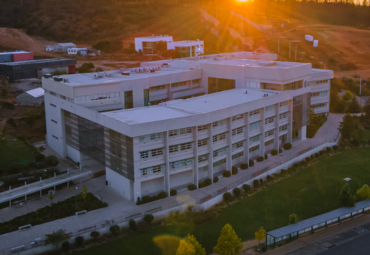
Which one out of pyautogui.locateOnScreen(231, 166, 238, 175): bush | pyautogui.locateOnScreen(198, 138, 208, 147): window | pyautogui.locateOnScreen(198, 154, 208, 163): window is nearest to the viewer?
pyautogui.locateOnScreen(198, 138, 208, 147): window

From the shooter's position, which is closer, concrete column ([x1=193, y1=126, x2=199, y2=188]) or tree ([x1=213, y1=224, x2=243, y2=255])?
tree ([x1=213, y1=224, x2=243, y2=255])

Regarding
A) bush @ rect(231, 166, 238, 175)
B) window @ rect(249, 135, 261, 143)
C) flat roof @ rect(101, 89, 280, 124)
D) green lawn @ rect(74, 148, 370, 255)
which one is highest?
flat roof @ rect(101, 89, 280, 124)

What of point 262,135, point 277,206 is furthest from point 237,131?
point 277,206

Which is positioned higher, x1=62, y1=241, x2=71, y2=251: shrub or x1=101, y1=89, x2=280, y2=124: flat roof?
x1=101, y1=89, x2=280, y2=124: flat roof

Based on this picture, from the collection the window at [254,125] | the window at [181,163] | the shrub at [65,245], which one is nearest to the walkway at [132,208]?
the shrub at [65,245]

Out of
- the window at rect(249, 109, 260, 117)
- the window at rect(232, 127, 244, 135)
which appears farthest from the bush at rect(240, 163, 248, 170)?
the window at rect(249, 109, 260, 117)

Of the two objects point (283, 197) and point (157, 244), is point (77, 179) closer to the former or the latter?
point (157, 244)

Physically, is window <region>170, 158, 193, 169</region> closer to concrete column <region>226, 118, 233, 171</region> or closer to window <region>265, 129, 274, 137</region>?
concrete column <region>226, 118, 233, 171</region>

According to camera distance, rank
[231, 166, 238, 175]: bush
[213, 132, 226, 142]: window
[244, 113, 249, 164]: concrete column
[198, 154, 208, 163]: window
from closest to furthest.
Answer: [198, 154, 208, 163]: window
[213, 132, 226, 142]: window
[231, 166, 238, 175]: bush
[244, 113, 249, 164]: concrete column
